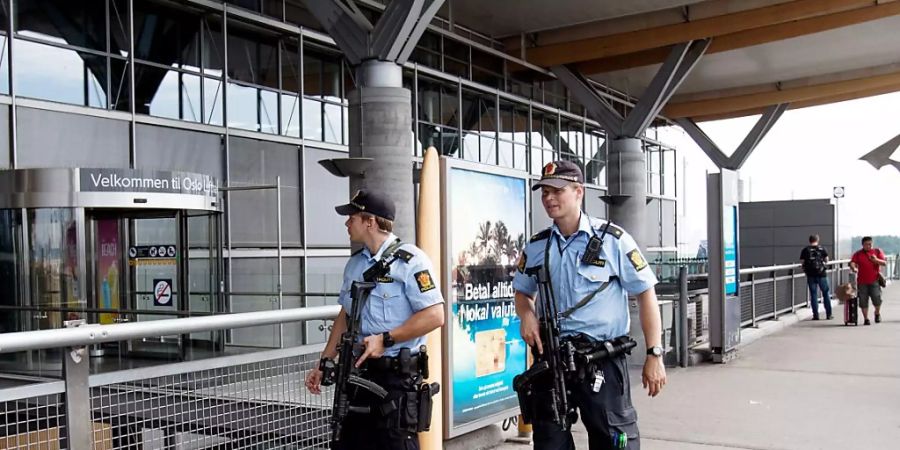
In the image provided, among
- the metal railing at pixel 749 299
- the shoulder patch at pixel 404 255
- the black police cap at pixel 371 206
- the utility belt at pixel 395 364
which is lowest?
the metal railing at pixel 749 299

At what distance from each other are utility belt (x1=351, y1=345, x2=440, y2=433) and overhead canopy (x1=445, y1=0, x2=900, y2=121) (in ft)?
52.3

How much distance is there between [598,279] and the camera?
405cm

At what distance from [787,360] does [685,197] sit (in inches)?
930

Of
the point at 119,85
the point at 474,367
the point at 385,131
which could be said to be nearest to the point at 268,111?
the point at 119,85

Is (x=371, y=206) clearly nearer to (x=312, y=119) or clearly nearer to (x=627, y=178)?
(x=312, y=119)

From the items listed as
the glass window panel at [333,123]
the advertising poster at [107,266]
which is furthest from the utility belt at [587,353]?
the glass window panel at [333,123]

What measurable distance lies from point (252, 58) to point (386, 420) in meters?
11.8

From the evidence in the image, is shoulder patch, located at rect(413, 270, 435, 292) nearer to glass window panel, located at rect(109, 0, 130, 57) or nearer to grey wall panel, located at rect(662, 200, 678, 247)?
glass window panel, located at rect(109, 0, 130, 57)

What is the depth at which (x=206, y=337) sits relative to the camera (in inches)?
325

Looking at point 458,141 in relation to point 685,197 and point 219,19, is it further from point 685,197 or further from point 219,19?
point 685,197

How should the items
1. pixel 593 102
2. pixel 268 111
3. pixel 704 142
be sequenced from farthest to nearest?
pixel 704 142 < pixel 593 102 < pixel 268 111

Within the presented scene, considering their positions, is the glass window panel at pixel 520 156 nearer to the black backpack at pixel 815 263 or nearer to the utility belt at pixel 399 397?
the black backpack at pixel 815 263

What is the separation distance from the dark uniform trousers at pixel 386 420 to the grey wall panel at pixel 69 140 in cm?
889

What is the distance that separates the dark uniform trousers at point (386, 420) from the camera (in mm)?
3760
